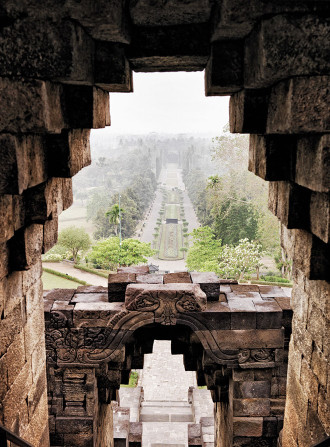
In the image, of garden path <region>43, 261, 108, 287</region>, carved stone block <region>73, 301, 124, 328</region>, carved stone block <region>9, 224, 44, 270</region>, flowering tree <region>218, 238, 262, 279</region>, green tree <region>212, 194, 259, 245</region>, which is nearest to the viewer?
carved stone block <region>9, 224, 44, 270</region>

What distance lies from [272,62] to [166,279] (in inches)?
231

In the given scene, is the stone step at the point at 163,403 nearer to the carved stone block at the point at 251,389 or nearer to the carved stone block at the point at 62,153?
the carved stone block at the point at 251,389

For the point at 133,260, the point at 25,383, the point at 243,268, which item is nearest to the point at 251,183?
the point at 243,268

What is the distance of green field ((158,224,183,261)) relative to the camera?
30691 mm

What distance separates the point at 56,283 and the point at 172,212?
2999cm

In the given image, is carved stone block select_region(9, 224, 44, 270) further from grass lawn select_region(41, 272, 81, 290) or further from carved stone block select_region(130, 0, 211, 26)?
grass lawn select_region(41, 272, 81, 290)

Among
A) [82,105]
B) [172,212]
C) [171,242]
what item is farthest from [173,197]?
[82,105]

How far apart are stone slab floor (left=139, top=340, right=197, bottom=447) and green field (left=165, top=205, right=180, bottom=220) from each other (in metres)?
29.4

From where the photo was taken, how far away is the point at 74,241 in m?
25.2

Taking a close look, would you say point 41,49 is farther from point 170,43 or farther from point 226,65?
point 226,65

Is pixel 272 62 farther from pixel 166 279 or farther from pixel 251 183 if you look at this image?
pixel 251 183

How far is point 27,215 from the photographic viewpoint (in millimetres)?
2863

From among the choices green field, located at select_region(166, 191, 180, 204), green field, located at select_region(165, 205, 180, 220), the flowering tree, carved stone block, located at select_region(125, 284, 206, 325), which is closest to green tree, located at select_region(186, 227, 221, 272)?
the flowering tree

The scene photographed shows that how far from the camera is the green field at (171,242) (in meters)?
30.7
